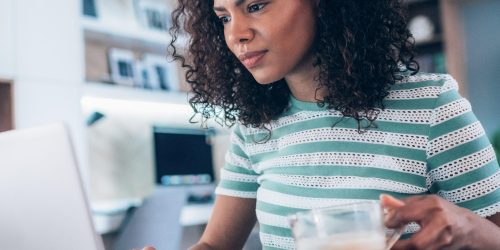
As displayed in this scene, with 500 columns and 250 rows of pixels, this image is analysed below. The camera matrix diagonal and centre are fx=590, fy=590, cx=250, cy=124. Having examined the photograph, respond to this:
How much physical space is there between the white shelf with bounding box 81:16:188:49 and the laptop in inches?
89.5

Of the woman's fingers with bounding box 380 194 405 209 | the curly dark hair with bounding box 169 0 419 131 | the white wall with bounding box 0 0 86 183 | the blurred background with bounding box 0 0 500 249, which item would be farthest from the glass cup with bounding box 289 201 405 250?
the white wall with bounding box 0 0 86 183

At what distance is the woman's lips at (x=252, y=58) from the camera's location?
3.55 ft

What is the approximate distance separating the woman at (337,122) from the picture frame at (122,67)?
6.74ft

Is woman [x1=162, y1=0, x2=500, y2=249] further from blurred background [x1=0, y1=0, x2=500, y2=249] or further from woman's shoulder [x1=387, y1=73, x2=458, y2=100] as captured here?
blurred background [x1=0, y1=0, x2=500, y2=249]

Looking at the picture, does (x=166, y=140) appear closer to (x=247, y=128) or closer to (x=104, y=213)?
(x=104, y=213)

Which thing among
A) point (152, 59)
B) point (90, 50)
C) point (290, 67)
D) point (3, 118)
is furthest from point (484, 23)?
point (290, 67)

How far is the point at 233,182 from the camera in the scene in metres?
1.31

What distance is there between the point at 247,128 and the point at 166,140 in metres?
2.02

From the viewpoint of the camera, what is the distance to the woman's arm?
4.13 ft

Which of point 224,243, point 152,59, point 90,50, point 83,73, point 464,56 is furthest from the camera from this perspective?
point 464,56

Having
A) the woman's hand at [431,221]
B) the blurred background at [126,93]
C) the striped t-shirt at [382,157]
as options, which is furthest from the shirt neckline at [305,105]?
the blurred background at [126,93]

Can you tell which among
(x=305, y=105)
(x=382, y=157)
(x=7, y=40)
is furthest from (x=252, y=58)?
(x=7, y=40)

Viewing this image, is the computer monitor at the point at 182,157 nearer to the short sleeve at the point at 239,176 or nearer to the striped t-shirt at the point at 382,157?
the short sleeve at the point at 239,176

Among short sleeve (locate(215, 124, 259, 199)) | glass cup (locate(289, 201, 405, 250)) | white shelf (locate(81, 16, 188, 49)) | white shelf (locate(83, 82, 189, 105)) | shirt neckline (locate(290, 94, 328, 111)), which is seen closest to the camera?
glass cup (locate(289, 201, 405, 250))
